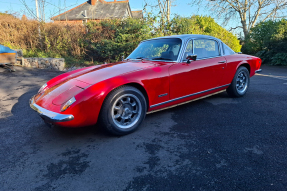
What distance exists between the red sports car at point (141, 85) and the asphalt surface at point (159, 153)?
1.08ft

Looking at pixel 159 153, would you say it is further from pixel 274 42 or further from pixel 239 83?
pixel 274 42

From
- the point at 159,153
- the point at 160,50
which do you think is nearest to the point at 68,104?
the point at 159,153

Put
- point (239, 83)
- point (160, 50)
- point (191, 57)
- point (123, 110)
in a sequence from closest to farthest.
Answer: point (123, 110)
point (191, 57)
point (160, 50)
point (239, 83)

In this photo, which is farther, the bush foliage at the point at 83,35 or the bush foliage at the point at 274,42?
the bush foliage at the point at 274,42

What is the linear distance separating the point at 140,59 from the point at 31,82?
473 cm

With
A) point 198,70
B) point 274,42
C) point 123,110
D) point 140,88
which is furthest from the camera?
point 274,42

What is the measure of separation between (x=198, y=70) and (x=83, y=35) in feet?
29.5

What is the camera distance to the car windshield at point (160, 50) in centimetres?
374

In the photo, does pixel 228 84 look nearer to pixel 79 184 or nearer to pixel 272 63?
pixel 79 184

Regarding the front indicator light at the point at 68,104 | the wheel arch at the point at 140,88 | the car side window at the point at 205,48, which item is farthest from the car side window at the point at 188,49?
the front indicator light at the point at 68,104

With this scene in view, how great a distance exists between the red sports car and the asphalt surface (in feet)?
1.08

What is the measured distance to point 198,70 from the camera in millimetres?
3770

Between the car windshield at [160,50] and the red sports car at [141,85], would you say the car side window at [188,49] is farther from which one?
the car windshield at [160,50]

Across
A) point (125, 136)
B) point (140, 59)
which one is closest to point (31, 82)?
point (140, 59)
